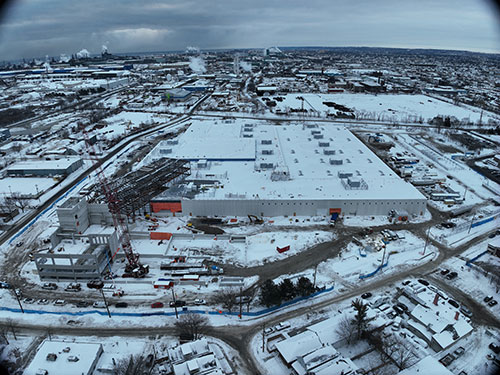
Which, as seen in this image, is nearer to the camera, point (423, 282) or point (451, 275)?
point (423, 282)

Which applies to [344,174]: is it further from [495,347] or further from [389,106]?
[389,106]

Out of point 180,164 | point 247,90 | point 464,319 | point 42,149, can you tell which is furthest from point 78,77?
point 464,319

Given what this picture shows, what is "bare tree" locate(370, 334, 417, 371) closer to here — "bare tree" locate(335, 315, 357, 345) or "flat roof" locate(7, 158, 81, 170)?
"bare tree" locate(335, 315, 357, 345)

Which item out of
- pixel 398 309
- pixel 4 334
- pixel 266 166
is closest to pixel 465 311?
pixel 398 309

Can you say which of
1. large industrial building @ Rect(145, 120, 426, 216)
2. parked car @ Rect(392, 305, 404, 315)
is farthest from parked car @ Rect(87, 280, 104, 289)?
parked car @ Rect(392, 305, 404, 315)

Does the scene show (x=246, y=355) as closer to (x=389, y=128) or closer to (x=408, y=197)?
(x=408, y=197)

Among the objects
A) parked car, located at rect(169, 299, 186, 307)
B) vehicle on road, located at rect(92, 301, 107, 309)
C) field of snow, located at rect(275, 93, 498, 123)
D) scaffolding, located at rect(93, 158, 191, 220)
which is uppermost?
field of snow, located at rect(275, 93, 498, 123)
